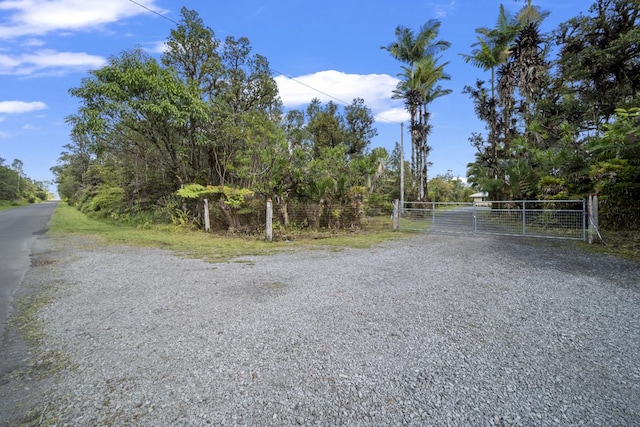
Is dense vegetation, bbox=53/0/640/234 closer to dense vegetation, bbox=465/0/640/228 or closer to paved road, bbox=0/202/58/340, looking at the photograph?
dense vegetation, bbox=465/0/640/228

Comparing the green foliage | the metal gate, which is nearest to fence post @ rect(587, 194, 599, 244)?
the metal gate

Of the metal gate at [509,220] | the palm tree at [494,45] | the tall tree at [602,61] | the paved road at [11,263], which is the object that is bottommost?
the paved road at [11,263]

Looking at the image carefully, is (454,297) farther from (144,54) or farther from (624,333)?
(144,54)

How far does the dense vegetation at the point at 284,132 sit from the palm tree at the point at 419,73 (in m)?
3.07

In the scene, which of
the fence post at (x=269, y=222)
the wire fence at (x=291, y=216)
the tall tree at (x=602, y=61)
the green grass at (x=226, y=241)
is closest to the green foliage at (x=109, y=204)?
the green grass at (x=226, y=241)

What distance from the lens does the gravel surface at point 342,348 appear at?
1.96m

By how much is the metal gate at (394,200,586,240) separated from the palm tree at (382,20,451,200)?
→ 774cm

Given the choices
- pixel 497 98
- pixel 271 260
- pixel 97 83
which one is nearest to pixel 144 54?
pixel 97 83

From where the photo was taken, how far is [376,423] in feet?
6.04

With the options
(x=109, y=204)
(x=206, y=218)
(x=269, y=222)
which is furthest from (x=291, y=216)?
(x=109, y=204)

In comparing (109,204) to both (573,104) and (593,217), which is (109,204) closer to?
(593,217)

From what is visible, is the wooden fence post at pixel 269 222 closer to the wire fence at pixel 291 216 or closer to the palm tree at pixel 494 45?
the wire fence at pixel 291 216

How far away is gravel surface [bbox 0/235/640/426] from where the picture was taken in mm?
1956

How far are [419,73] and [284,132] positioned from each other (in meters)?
10.6
